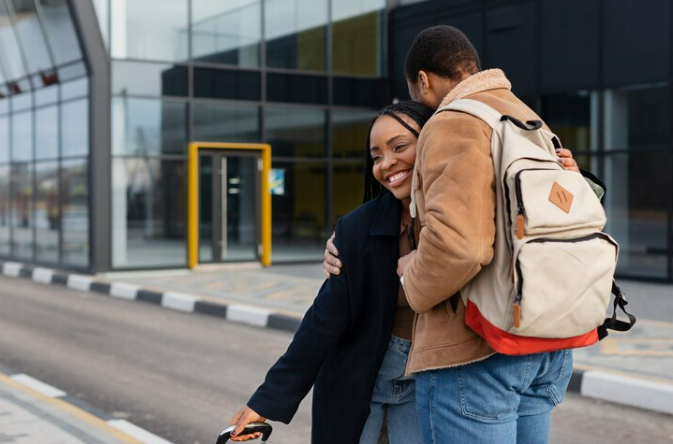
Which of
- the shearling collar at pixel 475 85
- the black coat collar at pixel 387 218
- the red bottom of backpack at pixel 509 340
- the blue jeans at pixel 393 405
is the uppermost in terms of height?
the shearling collar at pixel 475 85

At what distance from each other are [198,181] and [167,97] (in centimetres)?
162

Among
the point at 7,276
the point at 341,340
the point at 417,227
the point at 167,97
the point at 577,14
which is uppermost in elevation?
the point at 577,14

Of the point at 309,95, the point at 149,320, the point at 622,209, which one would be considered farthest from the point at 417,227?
the point at 309,95

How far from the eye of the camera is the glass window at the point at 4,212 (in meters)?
18.7

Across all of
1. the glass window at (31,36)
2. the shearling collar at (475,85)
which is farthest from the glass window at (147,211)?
the shearling collar at (475,85)

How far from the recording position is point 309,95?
17.2m

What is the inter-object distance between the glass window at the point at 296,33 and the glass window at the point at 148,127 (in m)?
2.35

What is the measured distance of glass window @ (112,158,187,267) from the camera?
49.6 feet

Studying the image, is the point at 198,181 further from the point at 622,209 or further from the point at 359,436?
the point at 359,436

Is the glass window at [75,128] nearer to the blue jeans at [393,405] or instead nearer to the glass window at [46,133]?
the glass window at [46,133]

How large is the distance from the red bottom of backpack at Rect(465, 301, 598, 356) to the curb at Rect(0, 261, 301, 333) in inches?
287

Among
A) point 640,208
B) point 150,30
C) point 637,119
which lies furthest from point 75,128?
point 640,208

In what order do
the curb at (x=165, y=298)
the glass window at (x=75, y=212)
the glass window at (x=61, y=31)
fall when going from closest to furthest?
the curb at (x=165, y=298)
the glass window at (x=61, y=31)
the glass window at (x=75, y=212)

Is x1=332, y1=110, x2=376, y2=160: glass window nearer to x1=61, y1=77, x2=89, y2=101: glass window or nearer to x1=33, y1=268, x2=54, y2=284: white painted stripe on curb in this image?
x1=61, y1=77, x2=89, y2=101: glass window
